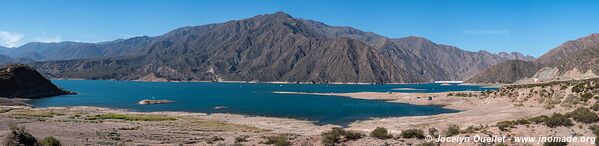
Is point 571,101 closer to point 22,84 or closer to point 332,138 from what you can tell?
point 332,138

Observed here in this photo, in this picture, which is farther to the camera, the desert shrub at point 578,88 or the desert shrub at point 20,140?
the desert shrub at point 578,88

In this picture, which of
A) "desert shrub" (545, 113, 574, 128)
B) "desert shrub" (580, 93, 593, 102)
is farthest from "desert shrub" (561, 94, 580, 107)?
"desert shrub" (545, 113, 574, 128)

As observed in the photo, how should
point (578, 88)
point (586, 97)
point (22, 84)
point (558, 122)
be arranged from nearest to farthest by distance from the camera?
point (558, 122) → point (586, 97) → point (578, 88) → point (22, 84)

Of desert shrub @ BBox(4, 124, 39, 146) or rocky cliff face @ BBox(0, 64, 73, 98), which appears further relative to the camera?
rocky cliff face @ BBox(0, 64, 73, 98)

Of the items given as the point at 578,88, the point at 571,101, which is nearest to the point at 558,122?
the point at 571,101

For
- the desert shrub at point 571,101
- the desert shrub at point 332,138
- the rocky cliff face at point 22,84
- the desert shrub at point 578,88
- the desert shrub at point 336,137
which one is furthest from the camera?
the rocky cliff face at point 22,84

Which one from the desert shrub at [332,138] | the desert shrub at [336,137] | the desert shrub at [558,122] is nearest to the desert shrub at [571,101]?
the desert shrub at [558,122]

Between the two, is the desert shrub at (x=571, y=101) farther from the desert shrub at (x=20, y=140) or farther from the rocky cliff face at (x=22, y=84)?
the rocky cliff face at (x=22, y=84)

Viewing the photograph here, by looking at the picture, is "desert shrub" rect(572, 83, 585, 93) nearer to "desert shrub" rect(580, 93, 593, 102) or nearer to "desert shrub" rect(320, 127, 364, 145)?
"desert shrub" rect(580, 93, 593, 102)

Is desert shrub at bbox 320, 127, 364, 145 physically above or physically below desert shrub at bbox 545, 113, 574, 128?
below
